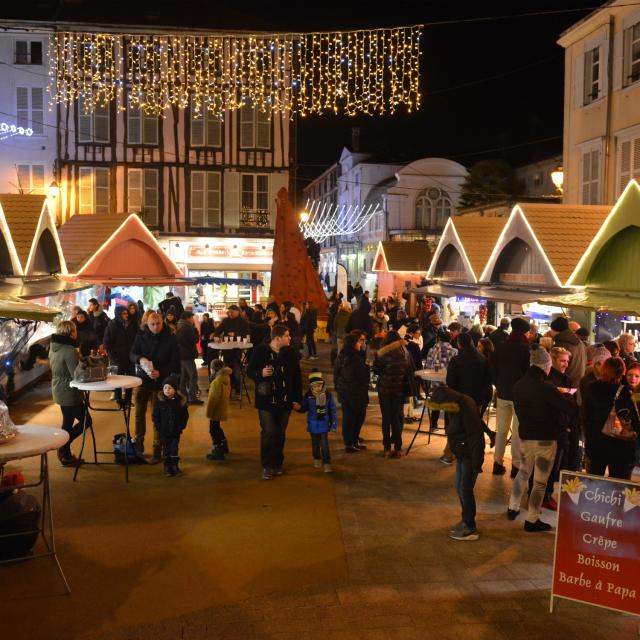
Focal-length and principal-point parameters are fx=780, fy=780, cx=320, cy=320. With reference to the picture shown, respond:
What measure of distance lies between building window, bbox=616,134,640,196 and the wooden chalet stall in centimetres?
1070

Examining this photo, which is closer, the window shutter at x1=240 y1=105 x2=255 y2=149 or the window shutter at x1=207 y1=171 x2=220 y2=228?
the window shutter at x1=240 y1=105 x2=255 y2=149

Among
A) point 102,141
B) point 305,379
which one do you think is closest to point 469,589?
point 305,379

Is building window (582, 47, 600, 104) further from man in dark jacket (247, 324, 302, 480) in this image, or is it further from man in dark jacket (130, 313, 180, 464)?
man in dark jacket (130, 313, 180, 464)

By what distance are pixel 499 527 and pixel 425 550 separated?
1.04m

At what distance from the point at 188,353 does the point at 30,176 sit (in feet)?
66.3

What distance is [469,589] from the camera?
602cm

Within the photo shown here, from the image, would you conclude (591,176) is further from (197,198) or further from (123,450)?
(197,198)

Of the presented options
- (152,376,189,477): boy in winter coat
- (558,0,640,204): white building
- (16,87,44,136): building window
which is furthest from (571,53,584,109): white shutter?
(16,87,44,136): building window

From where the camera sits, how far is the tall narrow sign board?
5359 mm

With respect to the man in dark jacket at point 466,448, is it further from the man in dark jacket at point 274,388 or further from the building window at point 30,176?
the building window at point 30,176

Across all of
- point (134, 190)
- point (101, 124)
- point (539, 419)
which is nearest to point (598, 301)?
point (539, 419)

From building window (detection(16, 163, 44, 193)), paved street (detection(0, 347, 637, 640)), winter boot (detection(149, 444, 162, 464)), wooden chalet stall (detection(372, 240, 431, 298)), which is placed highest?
building window (detection(16, 163, 44, 193))

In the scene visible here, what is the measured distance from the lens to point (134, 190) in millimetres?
30844

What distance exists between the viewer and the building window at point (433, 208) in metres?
48.6
